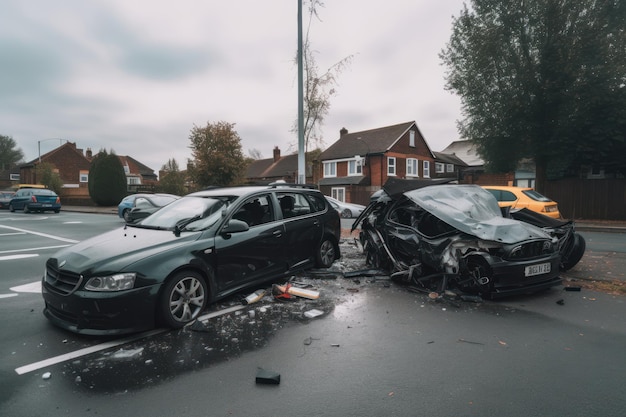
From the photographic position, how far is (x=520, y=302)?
199 inches

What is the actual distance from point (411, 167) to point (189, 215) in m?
34.1

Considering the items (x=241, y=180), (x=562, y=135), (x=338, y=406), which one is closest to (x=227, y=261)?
(x=338, y=406)

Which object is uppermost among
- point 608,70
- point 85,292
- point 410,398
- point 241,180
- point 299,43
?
point 608,70

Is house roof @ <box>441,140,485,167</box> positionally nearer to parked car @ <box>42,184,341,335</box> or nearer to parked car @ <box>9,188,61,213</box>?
parked car @ <box>9,188,61,213</box>

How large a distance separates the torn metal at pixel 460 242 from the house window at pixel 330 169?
3094cm

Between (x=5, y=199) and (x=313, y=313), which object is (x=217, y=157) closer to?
(x=5, y=199)

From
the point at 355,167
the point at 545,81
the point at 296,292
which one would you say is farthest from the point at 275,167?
the point at 296,292

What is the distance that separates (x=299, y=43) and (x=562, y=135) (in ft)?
48.9

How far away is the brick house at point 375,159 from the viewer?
34594 mm

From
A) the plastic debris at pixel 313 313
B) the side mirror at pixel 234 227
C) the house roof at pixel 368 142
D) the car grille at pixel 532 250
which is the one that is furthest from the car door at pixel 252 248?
the house roof at pixel 368 142

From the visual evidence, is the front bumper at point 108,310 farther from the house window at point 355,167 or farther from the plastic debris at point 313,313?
the house window at point 355,167

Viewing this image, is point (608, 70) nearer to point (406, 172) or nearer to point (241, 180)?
point (406, 172)

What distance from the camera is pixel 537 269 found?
16.4ft

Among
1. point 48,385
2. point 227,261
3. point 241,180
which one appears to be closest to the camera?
point 48,385
